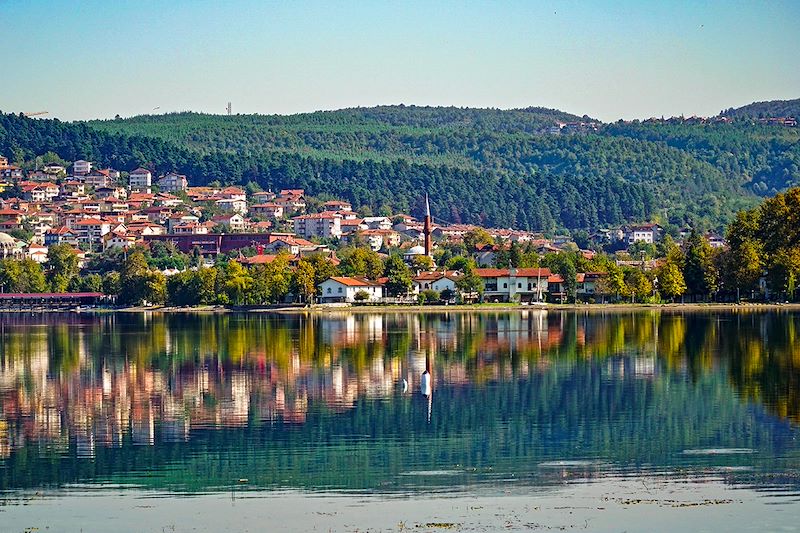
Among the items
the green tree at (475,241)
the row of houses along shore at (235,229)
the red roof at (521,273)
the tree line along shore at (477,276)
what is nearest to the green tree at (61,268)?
the tree line along shore at (477,276)

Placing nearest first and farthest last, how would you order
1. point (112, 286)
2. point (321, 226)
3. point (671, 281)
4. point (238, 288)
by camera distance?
point (671, 281) < point (238, 288) < point (112, 286) < point (321, 226)

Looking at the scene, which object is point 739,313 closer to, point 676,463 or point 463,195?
point 676,463

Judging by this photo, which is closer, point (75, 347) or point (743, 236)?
point (75, 347)

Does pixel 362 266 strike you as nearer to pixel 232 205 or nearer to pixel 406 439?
pixel 406 439

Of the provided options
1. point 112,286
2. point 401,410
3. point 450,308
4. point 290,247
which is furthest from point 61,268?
point 401,410

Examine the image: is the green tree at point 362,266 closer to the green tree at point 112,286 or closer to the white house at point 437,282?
the white house at point 437,282

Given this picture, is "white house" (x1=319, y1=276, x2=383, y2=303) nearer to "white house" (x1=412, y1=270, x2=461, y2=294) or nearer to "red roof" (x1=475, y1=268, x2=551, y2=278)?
"white house" (x1=412, y1=270, x2=461, y2=294)

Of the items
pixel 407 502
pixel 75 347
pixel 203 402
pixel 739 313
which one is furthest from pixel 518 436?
pixel 739 313


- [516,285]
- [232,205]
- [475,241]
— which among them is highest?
[232,205]
